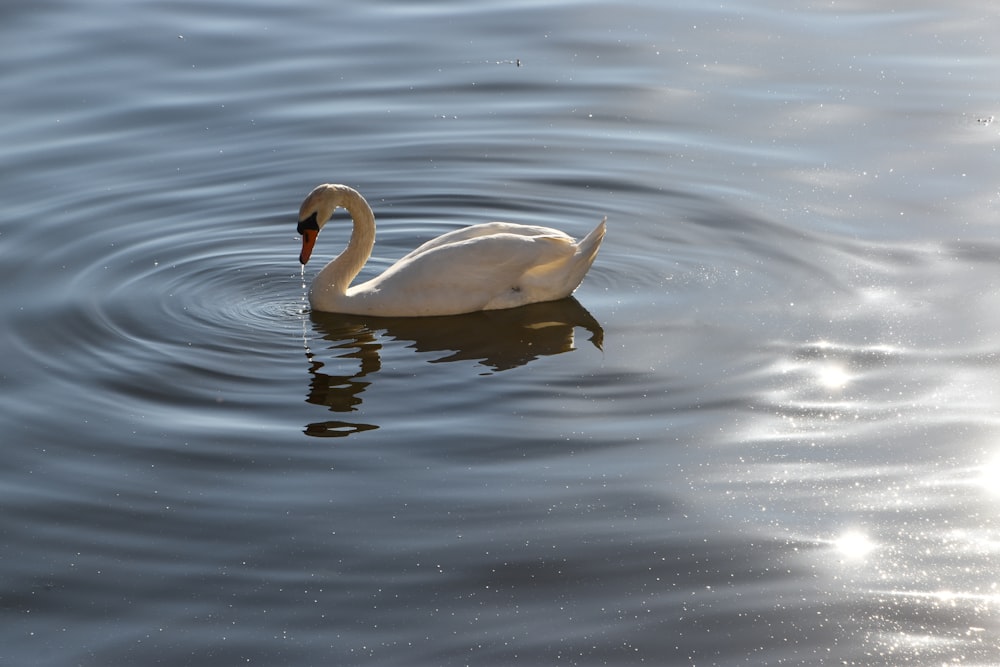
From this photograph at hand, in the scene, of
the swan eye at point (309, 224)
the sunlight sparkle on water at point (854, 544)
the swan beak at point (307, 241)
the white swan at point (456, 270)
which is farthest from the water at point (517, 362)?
the swan eye at point (309, 224)

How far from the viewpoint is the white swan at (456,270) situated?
1021 cm

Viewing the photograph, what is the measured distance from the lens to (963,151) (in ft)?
42.4

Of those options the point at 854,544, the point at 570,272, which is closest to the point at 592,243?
the point at 570,272

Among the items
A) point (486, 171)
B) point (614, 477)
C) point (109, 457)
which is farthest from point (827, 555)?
point (486, 171)

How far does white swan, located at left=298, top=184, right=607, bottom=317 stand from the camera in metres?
10.2

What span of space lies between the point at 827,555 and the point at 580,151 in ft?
22.4

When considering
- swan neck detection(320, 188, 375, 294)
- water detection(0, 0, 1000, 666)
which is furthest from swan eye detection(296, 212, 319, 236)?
water detection(0, 0, 1000, 666)

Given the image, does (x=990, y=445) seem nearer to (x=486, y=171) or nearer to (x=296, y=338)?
(x=296, y=338)

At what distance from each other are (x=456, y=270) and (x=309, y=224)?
115 cm

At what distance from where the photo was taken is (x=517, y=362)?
9.48m

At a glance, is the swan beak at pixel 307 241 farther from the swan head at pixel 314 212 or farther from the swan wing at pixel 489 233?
the swan wing at pixel 489 233

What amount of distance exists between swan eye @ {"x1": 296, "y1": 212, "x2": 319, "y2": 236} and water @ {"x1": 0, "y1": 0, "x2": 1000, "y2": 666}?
492 mm

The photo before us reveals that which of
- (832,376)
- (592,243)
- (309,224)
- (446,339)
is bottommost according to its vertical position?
(832,376)

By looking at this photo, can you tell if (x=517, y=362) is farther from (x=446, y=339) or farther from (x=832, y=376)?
(x=832, y=376)
